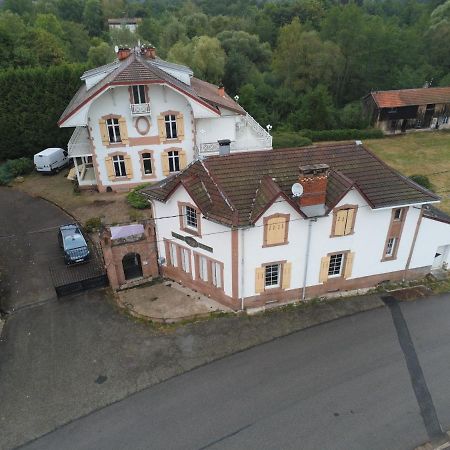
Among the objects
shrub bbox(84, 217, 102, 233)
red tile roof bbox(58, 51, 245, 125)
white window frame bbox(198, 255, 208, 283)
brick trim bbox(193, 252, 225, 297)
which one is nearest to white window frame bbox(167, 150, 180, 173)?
red tile roof bbox(58, 51, 245, 125)

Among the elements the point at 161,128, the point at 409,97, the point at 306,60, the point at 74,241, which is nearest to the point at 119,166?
the point at 161,128

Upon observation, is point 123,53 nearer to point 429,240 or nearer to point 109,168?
point 109,168

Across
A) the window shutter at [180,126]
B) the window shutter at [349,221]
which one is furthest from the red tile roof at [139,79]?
the window shutter at [349,221]

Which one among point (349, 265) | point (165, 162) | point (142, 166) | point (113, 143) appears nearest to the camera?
point (349, 265)

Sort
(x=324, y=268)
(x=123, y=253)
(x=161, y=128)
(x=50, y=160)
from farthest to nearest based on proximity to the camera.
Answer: (x=50, y=160)
(x=161, y=128)
(x=123, y=253)
(x=324, y=268)

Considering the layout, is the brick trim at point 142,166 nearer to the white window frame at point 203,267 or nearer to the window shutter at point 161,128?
the window shutter at point 161,128

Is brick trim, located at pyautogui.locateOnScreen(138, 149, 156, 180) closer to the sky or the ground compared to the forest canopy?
closer to the ground

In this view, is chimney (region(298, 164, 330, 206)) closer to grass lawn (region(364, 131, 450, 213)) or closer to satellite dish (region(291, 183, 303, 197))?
satellite dish (region(291, 183, 303, 197))
